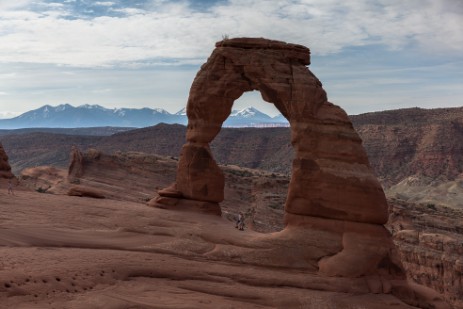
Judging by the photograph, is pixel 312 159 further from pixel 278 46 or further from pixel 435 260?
pixel 435 260

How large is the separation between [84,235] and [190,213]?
529 cm

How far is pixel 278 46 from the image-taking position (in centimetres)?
2023

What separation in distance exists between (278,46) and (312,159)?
472 centimetres

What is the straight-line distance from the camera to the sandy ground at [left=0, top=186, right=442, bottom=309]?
1297cm

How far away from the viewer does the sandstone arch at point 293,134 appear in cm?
1827

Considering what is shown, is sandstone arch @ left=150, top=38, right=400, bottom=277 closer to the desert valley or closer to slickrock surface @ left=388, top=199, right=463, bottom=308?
the desert valley

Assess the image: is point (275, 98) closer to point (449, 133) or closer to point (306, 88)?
point (306, 88)

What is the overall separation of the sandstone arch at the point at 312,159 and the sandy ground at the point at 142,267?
98 cm

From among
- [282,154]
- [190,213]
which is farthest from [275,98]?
[282,154]

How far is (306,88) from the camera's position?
1927 cm

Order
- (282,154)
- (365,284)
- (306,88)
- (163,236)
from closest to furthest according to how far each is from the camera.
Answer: (365,284) < (163,236) < (306,88) < (282,154)

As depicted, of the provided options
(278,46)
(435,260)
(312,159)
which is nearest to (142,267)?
(312,159)

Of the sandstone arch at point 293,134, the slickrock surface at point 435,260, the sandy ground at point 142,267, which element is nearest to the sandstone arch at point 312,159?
the sandstone arch at point 293,134

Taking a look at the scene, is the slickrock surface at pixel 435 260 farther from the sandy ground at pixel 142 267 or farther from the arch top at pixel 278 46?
the arch top at pixel 278 46
